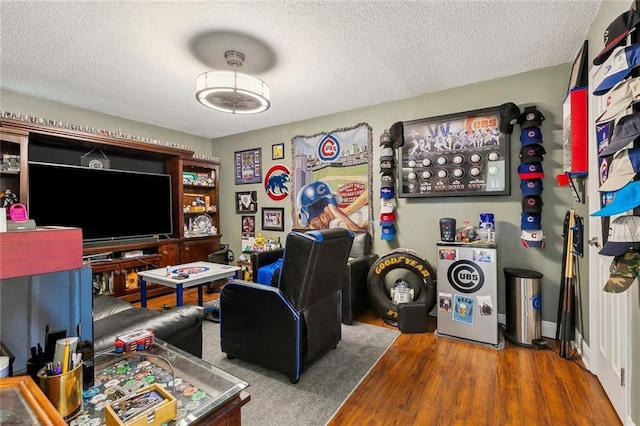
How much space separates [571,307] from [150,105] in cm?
505

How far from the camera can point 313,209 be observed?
14.3 feet

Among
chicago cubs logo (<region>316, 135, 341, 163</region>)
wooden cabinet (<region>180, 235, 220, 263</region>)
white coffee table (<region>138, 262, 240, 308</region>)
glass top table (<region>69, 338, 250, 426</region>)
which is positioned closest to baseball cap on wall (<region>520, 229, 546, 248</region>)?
chicago cubs logo (<region>316, 135, 341, 163</region>)

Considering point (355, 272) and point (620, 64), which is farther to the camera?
point (355, 272)

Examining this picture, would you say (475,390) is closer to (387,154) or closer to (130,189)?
(387,154)

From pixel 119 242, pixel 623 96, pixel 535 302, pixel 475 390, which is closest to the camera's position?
pixel 623 96

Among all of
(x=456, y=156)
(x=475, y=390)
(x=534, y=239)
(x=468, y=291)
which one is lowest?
(x=475, y=390)

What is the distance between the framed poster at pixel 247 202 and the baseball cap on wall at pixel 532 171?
3.78 metres

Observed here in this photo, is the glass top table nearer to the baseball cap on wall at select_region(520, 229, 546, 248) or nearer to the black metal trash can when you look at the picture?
the black metal trash can

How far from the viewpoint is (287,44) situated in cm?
242

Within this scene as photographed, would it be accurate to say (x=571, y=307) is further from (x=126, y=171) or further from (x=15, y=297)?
(x=126, y=171)

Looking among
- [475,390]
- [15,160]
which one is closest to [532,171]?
[475,390]

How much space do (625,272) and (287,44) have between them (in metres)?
2.55

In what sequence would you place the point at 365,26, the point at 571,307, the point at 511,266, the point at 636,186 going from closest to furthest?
the point at 636,186
the point at 365,26
the point at 571,307
the point at 511,266

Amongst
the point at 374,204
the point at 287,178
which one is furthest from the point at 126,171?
the point at 374,204
